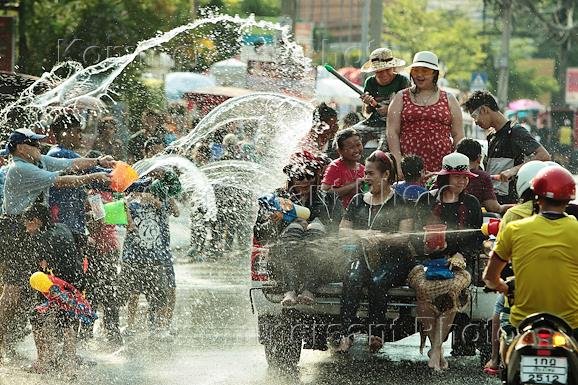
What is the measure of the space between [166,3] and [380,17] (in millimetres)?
7143

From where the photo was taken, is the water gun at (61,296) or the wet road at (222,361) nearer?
the water gun at (61,296)

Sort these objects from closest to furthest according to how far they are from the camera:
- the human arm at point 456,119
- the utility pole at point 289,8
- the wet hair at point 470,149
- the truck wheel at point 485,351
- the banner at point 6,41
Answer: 1. the truck wheel at point 485,351
2. the wet hair at point 470,149
3. the human arm at point 456,119
4. the banner at point 6,41
5. the utility pole at point 289,8

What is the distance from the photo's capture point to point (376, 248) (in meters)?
10.2

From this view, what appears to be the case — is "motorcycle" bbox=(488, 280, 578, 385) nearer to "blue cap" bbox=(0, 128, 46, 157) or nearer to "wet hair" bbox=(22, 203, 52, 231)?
"wet hair" bbox=(22, 203, 52, 231)

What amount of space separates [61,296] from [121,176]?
139 centimetres

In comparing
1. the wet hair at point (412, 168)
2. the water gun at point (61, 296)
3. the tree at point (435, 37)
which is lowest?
the water gun at point (61, 296)

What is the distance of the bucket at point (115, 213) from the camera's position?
37.7ft

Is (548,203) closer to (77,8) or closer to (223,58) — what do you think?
(223,58)

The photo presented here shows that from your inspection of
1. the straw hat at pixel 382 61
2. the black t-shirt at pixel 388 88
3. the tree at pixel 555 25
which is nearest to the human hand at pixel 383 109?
the black t-shirt at pixel 388 88

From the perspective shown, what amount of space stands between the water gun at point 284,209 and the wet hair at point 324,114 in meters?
2.93

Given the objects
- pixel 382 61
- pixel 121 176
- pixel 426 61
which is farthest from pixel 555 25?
pixel 121 176

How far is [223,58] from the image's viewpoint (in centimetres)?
2391

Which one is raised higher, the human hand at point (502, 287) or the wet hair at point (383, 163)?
the wet hair at point (383, 163)

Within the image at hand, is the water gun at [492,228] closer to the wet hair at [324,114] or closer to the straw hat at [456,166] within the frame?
the straw hat at [456,166]
